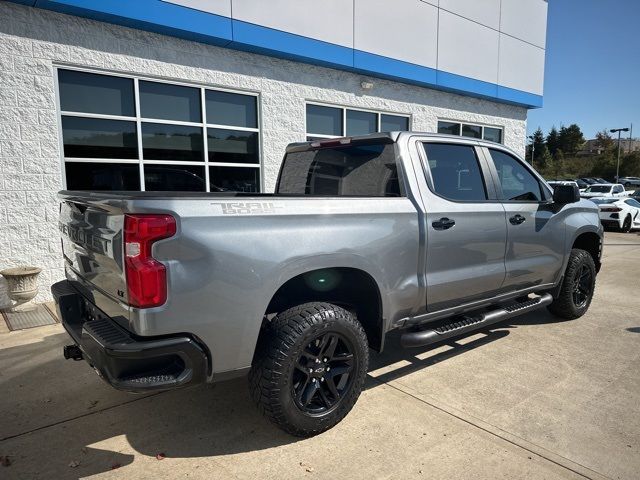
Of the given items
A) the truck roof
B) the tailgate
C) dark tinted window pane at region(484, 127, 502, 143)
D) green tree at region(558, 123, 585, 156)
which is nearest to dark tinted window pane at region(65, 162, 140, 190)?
the truck roof

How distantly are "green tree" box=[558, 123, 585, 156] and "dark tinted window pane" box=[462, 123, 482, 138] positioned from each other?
83.8 m

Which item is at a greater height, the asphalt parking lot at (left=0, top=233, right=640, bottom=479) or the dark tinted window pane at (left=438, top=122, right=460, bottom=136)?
the dark tinted window pane at (left=438, top=122, right=460, bottom=136)

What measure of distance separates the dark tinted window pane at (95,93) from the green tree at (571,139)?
3634 inches

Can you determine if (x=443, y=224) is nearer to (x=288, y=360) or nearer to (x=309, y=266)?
(x=309, y=266)

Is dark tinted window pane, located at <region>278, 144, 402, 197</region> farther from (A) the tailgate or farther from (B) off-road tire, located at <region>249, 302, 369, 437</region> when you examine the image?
(A) the tailgate

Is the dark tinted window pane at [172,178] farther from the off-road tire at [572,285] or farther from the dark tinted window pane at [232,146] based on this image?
the off-road tire at [572,285]

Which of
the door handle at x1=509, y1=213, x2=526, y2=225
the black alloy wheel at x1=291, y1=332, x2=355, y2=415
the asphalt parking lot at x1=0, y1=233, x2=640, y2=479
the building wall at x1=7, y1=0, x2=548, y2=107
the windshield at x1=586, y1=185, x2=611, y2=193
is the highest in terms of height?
the building wall at x1=7, y1=0, x2=548, y2=107

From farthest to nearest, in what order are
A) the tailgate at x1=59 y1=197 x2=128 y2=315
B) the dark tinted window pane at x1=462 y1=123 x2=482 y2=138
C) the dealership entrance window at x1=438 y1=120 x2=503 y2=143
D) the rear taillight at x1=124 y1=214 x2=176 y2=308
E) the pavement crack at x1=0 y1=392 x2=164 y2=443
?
1. the dark tinted window pane at x1=462 y1=123 x2=482 y2=138
2. the dealership entrance window at x1=438 y1=120 x2=503 y2=143
3. the pavement crack at x1=0 y1=392 x2=164 y2=443
4. the tailgate at x1=59 y1=197 x2=128 y2=315
5. the rear taillight at x1=124 y1=214 x2=176 y2=308

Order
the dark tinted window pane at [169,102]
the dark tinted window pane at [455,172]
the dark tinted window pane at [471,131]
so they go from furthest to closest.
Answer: the dark tinted window pane at [471,131] → the dark tinted window pane at [169,102] → the dark tinted window pane at [455,172]

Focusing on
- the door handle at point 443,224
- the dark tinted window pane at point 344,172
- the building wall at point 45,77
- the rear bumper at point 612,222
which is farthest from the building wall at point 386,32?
the rear bumper at point 612,222

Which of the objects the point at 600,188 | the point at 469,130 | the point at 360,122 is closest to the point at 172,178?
the point at 360,122

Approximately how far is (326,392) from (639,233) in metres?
17.4

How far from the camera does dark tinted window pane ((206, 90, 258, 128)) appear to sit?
746cm

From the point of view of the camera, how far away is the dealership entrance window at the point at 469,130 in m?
11.4
